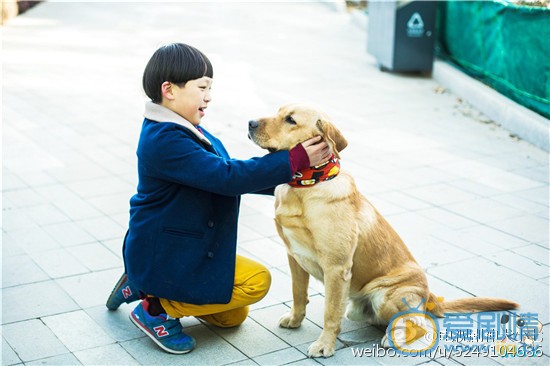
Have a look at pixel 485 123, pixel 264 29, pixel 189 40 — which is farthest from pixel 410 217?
pixel 264 29

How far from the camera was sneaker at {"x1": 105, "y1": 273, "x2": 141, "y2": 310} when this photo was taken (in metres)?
3.77

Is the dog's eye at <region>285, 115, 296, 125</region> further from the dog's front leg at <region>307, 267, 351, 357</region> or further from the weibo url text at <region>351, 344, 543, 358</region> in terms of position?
the weibo url text at <region>351, 344, 543, 358</region>

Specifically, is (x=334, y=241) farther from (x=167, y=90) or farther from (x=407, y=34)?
(x=407, y=34)

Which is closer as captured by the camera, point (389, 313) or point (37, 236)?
point (389, 313)

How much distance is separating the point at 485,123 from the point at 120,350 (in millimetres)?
5770

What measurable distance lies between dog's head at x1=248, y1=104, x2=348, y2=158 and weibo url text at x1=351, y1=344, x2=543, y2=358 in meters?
1.02

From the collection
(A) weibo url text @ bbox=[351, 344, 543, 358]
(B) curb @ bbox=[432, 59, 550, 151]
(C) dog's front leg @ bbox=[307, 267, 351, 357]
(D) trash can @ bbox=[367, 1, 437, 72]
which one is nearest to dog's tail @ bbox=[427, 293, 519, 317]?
(A) weibo url text @ bbox=[351, 344, 543, 358]

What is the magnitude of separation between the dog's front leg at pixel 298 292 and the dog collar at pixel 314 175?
48cm

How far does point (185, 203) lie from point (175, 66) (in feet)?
2.12

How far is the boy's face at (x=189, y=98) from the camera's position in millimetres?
3375

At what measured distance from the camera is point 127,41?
41.8ft

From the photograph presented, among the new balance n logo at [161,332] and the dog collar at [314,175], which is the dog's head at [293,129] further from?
the new balance n logo at [161,332]

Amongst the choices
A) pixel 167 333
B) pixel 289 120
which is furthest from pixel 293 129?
pixel 167 333

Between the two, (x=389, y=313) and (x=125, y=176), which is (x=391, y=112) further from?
(x=389, y=313)
